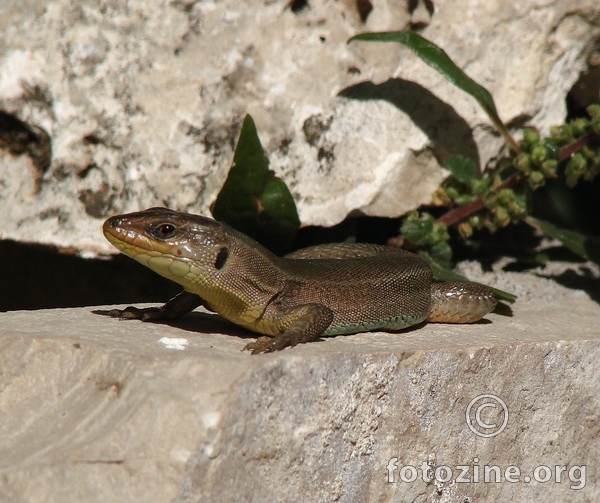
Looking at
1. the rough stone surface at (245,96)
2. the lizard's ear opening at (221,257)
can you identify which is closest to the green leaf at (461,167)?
the rough stone surface at (245,96)

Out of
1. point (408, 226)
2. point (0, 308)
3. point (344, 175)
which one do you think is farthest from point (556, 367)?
point (0, 308)

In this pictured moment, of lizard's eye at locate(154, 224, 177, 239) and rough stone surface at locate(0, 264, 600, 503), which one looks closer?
rough stone surface at locate(0, 264, 600, 503)

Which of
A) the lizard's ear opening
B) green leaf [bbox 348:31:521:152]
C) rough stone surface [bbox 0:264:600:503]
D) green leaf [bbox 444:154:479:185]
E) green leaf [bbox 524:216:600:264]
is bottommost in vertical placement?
rough stone surface [bbox 0:264:600:503]

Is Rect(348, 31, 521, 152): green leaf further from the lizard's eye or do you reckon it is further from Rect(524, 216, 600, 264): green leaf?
the lizard's eye

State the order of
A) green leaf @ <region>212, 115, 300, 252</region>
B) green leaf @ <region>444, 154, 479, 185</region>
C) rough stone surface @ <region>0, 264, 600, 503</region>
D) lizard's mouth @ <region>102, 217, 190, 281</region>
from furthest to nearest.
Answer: green leaf @ <region>444, 154, 479, 185</region>, green leaf @ <region>212, 115, 300, 252</region>, lizard's mouth @ <region>102, 217, 190, 281</region>, rough stone surface @ <region>0, 264, 600, 503</region>

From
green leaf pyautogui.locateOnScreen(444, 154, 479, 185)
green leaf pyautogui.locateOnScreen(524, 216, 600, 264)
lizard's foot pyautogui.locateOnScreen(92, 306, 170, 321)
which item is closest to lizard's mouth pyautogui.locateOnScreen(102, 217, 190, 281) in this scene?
lizard's foot pyautogui.locateOnScreen(92, 306, 170, 321)

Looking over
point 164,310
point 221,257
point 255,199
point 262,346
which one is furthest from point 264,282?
point 255,199

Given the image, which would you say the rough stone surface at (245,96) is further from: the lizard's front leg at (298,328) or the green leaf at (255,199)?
the lizard's front leg at (298,328)
